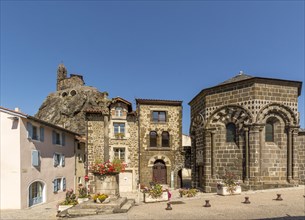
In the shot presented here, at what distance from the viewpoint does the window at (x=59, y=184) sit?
60.2 ft

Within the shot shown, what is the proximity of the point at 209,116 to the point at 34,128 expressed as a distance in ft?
43.3

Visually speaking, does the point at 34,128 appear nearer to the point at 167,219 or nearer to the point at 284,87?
the point at 167,219

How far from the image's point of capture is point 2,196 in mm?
13758

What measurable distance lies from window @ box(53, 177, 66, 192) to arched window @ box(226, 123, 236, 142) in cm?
1474

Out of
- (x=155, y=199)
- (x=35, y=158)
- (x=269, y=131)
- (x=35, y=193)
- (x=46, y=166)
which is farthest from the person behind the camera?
(x=46, y=166)

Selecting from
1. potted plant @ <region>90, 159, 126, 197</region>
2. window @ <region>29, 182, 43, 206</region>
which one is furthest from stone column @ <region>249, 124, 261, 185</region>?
window @ <region>29, 182, 43, 206</region>

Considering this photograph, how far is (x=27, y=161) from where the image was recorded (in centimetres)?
1466

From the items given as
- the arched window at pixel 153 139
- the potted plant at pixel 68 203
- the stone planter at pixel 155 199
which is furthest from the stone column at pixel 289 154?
the potted plant at pixel 68 203

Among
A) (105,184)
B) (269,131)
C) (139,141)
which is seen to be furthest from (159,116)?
(105,184)

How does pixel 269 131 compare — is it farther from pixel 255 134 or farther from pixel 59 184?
pixel 59 184

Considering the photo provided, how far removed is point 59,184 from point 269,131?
18.0 meters

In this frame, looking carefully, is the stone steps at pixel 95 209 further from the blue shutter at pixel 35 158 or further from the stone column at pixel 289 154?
the stone column at pixel 289 154

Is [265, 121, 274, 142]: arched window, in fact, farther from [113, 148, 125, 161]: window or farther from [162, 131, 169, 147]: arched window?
[113, 148, 125, 161]: window

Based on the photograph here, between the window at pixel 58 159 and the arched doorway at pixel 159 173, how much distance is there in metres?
8.89
